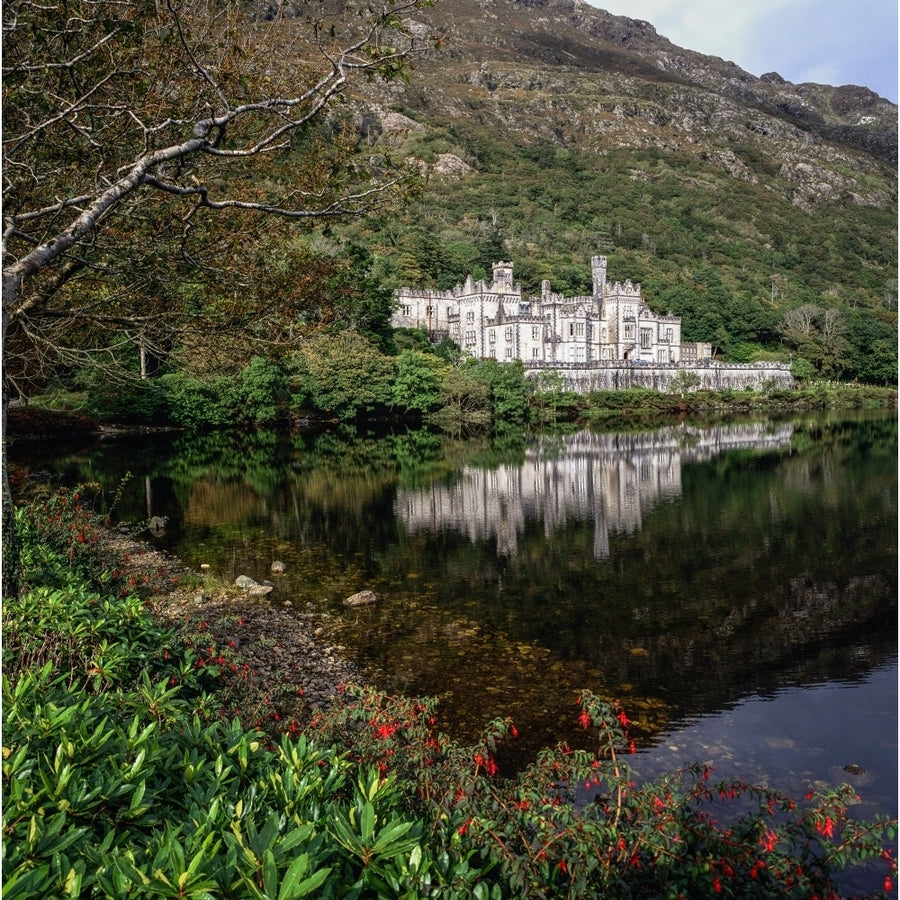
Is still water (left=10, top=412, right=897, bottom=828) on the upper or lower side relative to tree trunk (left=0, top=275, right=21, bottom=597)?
lower

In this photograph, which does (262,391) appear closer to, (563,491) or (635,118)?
(563,491)

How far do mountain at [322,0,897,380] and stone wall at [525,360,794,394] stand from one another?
24.0 feet

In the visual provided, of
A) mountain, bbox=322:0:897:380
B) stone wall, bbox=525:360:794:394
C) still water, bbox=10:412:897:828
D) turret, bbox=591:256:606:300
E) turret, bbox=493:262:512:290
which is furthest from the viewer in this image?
mountain, bbox=322:0:897:380

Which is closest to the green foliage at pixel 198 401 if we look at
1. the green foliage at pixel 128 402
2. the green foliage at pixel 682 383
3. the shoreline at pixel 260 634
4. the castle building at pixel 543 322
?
the green foliage at pixel 128 402

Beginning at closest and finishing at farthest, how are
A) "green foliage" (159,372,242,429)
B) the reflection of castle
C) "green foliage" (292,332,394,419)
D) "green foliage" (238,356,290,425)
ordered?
the reflection of castle, "green foliage" (159,372,242,429), "green foliage" (238,356,290,425), "green foliage" (292,332,394,419)

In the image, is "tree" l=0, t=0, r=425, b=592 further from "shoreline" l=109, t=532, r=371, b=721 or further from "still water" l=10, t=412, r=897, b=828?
"still water" l=10, t=412, r=897, b=828

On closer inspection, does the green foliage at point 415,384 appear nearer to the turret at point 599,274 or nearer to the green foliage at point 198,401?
the green foliage at point 198,401

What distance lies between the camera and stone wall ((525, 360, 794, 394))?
222ft

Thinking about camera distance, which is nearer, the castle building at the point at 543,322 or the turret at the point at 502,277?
the castle building at the point at 543,322

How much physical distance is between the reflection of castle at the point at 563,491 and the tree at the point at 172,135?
1090cm

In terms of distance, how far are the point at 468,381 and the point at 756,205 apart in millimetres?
115904

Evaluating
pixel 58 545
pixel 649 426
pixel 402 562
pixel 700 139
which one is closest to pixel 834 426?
pixel 649 426

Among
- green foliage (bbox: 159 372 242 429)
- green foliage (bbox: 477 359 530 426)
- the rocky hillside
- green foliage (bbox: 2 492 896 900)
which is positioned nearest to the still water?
green foliage (bbox: 2 492 896 900)

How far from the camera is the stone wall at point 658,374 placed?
67.7m
